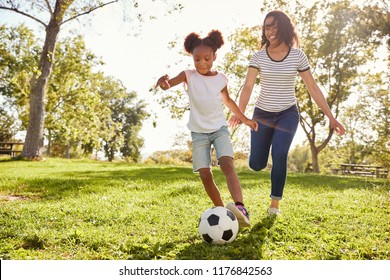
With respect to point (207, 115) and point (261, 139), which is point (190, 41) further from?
point (261, 139)

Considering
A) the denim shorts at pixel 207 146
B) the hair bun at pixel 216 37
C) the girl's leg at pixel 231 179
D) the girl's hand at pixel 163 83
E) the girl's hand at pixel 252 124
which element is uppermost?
the hair bun at pixel 216 37

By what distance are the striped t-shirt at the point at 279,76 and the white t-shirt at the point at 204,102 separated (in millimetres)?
962

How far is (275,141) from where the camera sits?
5.16 meters

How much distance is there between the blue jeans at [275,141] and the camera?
511cm

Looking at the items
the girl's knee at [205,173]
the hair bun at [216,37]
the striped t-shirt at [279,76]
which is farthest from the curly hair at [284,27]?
the girl's knee at [205,173]

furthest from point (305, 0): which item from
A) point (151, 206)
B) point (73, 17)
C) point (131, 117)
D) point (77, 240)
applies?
point (131, 117)

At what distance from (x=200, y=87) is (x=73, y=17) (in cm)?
1655

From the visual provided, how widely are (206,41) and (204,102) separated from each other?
767mm

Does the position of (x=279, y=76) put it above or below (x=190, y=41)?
below

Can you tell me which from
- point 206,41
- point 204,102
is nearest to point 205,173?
point 204,102

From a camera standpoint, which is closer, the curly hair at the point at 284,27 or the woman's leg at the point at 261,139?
the curly hair at the point at 284,27

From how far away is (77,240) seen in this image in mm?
4078

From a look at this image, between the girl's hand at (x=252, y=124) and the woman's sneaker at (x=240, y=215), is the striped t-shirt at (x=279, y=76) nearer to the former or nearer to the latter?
the girl's hand at (x=252, y=124)
